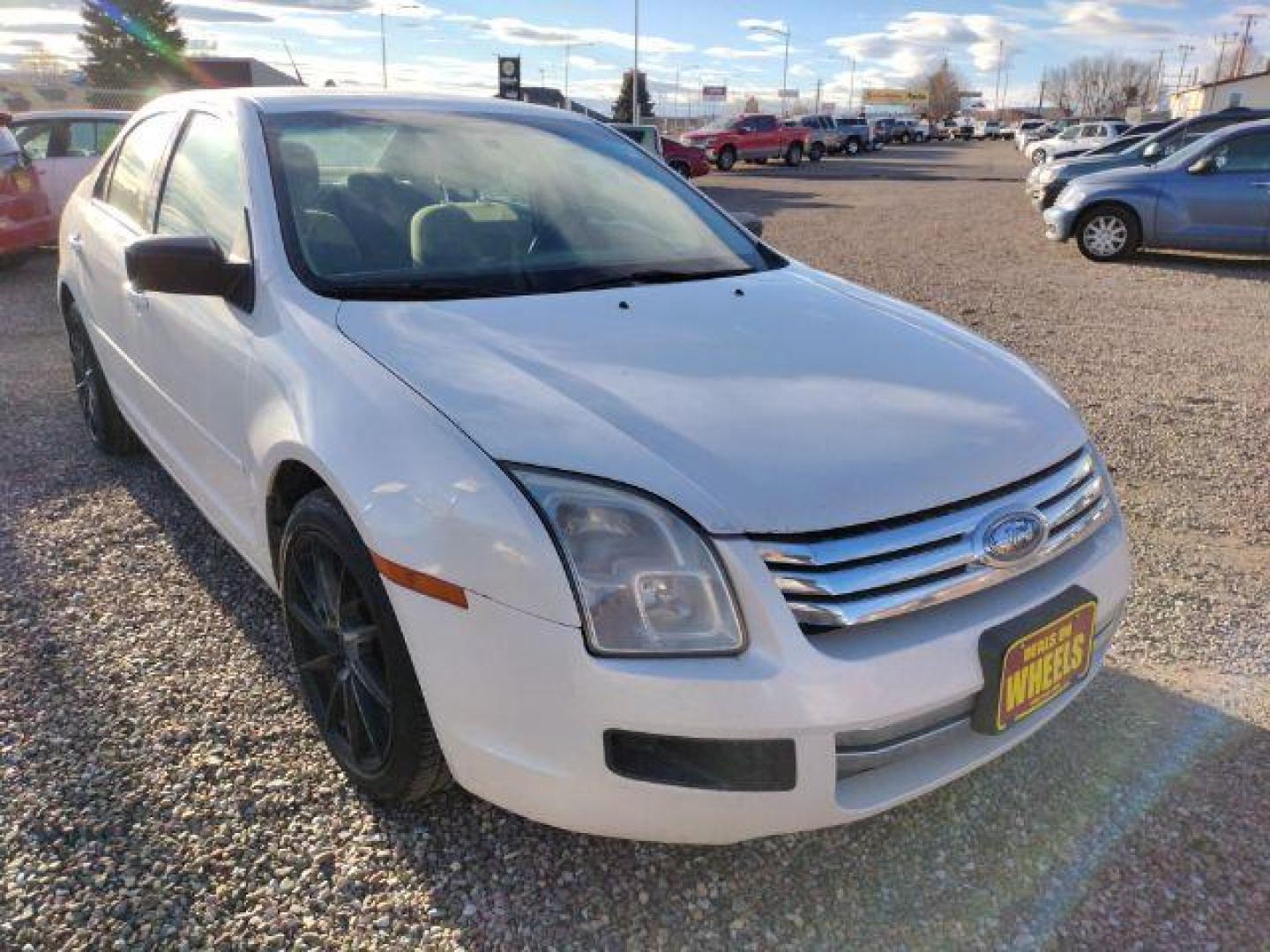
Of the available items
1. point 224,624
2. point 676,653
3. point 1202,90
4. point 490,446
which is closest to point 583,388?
point 490,446

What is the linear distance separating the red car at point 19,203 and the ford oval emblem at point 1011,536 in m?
9.67

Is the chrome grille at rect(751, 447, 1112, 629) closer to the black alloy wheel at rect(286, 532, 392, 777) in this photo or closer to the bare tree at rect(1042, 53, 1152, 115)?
the black alloy wheel at rect(286, 532, 392, 777)

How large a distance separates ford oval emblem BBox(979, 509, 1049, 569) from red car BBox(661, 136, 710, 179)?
A: 23.7m

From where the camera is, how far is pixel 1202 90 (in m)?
63.3

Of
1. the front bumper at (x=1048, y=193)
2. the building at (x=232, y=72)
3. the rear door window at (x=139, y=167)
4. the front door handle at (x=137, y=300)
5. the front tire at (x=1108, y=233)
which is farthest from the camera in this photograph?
the building at (x=232, y=72)

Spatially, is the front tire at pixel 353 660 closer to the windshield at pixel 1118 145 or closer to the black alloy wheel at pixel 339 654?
the black alloy wheel at pixel 339 654

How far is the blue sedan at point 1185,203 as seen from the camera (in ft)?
33.2

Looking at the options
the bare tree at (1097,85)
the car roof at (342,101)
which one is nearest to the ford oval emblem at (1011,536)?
the car roof at (342,101)

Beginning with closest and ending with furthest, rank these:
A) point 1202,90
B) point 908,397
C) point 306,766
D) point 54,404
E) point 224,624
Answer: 1. point 908,397
2. point 306,766
3. point 224,624
4. point 54,404
5. point 1202,90

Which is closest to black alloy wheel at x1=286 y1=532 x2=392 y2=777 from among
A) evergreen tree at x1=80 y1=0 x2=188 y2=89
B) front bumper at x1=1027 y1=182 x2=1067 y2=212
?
front bumper at x1=1027 y1=182 x2=1067 y2=212

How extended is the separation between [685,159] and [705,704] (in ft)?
82.2

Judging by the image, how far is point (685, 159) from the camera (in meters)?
25.3

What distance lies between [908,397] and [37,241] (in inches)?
386

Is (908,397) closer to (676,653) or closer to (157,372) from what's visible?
(676,653)
